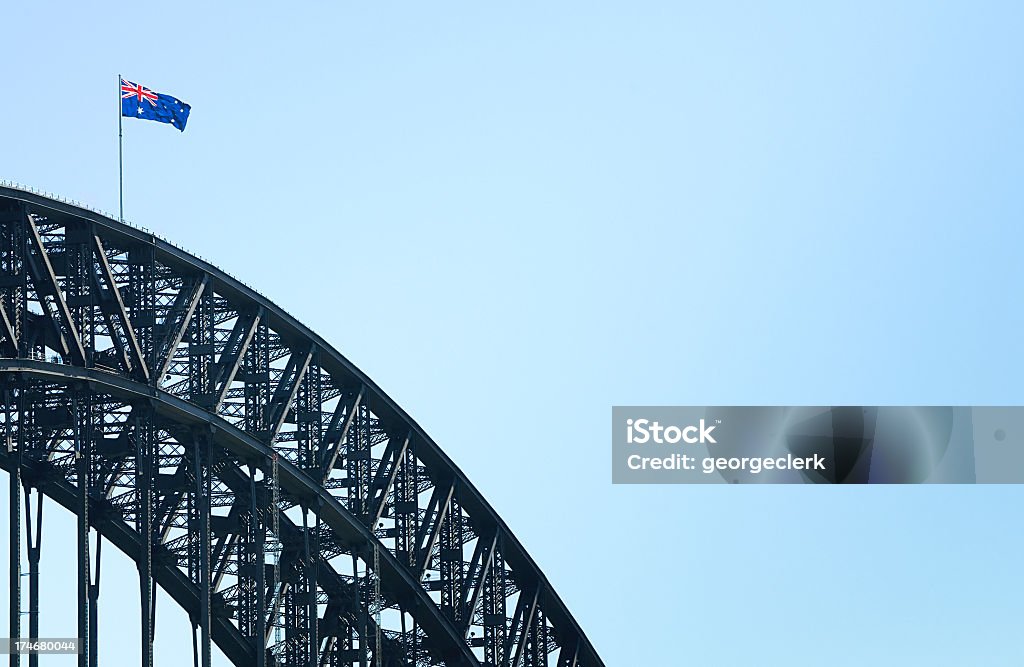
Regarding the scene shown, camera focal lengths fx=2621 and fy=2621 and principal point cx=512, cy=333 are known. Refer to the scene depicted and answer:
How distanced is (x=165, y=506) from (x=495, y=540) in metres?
18.4

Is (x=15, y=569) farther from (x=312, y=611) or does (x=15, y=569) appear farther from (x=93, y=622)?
(x=312, y=611)

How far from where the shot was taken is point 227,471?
99.1m

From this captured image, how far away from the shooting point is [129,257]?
91875 mm

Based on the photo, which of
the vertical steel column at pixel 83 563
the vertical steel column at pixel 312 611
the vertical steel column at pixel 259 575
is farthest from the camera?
the vertical steel column at pixel 312 611

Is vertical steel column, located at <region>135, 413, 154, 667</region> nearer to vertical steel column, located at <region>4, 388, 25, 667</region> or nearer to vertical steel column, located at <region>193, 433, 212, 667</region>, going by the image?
vertical steel column, located at <region>193, 433, 212, 667</region>

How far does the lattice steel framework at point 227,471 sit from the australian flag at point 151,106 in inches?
172

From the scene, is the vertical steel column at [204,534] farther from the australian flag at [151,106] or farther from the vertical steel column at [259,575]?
the australian flag at [151,106]

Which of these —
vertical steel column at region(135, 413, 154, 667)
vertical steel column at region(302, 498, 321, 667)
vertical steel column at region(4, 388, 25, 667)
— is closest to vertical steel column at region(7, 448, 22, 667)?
vertical steel column at region(4, 388, 25, 667)

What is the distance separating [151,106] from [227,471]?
1493 centimetres

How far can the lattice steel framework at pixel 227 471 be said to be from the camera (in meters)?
87.2

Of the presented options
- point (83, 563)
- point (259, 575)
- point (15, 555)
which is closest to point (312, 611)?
point (259, 575)

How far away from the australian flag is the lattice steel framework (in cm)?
437

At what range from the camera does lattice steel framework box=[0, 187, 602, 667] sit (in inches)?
3435

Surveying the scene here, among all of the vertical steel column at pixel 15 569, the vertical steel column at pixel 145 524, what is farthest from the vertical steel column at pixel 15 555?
the vertical steel column at pixel 145 524
